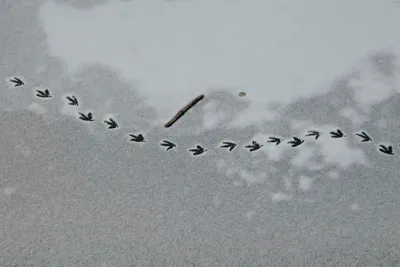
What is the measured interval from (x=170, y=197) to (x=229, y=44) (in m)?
0.86

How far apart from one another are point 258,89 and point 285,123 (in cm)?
22

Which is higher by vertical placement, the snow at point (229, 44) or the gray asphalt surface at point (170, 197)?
the snow at point (229, 44)

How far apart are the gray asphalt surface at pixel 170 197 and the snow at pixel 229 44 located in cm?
8

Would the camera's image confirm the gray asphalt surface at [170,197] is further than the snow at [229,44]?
No

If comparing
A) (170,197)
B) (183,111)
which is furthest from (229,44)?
(170,197)

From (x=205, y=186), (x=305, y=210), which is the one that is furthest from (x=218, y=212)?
(x=305, y=210)

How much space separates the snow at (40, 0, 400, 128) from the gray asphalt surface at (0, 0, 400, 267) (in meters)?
0.08

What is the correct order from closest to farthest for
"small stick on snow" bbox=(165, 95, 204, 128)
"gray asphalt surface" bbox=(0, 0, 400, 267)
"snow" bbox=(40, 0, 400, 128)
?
"gray asphalt surface" bbox=(0, 0, 400, 267) → "small stick on snow" bbox=(165, 95, 204, 128) → "snow" bbox=(40, 0, 400, 128)

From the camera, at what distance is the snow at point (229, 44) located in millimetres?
2682

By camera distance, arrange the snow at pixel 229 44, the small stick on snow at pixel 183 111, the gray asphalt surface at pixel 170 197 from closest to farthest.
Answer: the gray asphalt surface at pixel 170 197, the small stick on snow at pixel 183 111, the snow at pixel 229 44

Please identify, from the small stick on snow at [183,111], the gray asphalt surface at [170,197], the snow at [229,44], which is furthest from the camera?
the snow at [229,44]

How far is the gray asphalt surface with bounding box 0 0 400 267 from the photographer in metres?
2.12

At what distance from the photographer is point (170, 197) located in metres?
2.28

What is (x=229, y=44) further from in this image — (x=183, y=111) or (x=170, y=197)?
(x=170, y=197)
